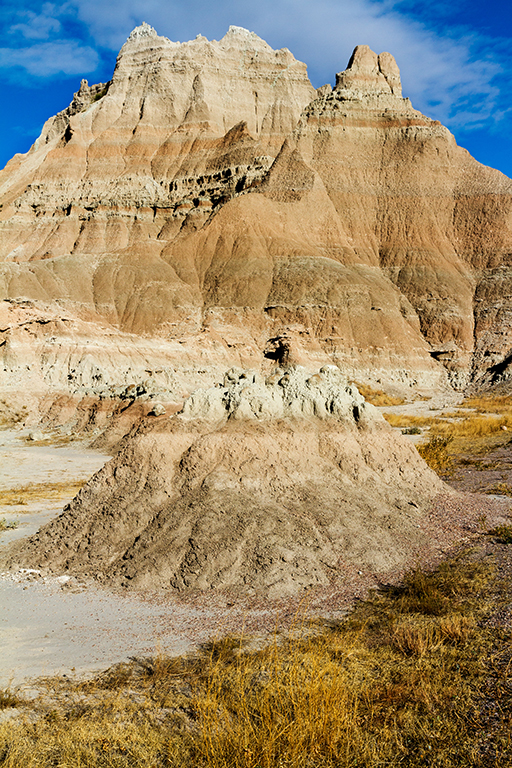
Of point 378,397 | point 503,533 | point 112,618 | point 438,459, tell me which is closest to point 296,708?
point 112,618

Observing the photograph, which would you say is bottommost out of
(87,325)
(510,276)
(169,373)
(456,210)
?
(169,373)

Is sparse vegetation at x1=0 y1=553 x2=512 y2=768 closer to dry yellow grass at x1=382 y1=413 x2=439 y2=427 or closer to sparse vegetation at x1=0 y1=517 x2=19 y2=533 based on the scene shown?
sparse vegetation at x1=0 y1=517 x2=19 y2=533

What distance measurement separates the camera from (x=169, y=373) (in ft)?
113

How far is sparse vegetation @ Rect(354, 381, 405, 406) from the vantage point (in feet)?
144

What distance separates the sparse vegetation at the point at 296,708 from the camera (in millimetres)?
3887

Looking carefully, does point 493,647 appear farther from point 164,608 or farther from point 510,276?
point 510,276

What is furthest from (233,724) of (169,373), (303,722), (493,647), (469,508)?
(169,373)

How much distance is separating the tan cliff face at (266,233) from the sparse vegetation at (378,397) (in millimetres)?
3544

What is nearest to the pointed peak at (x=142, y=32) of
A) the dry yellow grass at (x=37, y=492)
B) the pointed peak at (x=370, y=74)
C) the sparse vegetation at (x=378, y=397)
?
the pointed peak at (x=370, y=74)

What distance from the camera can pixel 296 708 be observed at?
413 centimetres

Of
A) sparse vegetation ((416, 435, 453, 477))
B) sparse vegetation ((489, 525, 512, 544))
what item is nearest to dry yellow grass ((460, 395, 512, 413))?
sparse vegetation ((416, 435, 453, 477))

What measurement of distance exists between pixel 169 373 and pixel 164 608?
91.4 ft

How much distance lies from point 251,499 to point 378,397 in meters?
38.3

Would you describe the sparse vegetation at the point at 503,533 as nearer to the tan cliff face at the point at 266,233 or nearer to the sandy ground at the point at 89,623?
the sandy ground at the point at 89,623
